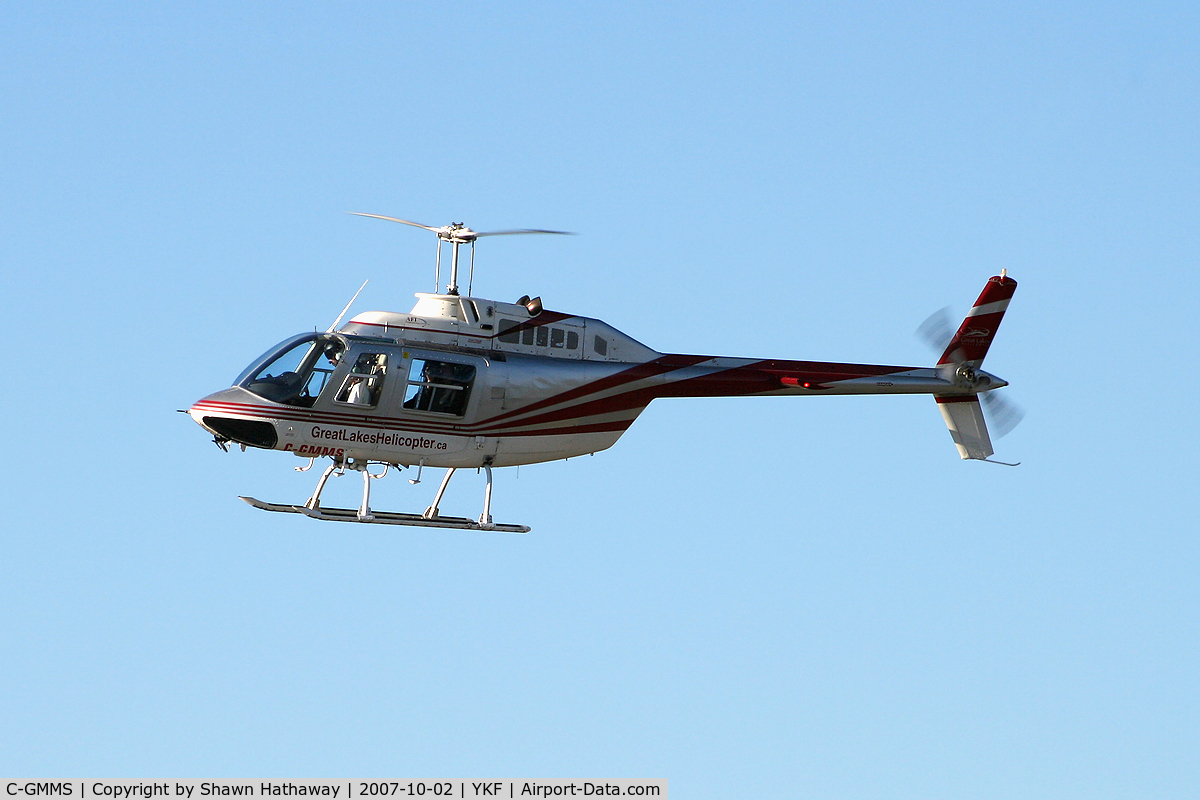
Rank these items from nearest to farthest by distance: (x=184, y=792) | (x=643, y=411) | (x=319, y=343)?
(x=184, y=792), (x=319, y=343), (x=643, y=411)

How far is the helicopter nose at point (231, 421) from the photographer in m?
27.2

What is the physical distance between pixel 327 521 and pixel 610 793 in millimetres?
5759

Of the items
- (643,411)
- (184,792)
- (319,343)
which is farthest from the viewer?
(643,411)

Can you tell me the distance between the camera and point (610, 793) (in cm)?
2622

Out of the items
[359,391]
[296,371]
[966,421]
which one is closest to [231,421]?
[296,371]

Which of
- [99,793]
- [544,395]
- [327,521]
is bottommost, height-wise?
[99,793]

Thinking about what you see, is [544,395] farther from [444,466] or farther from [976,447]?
[976,447]

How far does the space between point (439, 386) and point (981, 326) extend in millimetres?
9827

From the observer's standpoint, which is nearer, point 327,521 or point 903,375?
point 327,521

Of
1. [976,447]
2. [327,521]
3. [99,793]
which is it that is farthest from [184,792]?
[976,447]

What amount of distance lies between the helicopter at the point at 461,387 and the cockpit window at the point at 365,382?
0.07 feet

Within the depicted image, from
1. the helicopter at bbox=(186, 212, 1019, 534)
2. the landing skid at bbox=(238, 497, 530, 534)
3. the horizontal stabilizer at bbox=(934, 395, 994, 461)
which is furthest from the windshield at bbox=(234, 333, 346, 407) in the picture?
the horizontal stabilizer at bbox=(934, 395, 994, 461)

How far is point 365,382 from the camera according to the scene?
27.5 m

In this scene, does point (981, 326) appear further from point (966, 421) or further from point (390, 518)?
point (390, 518)
